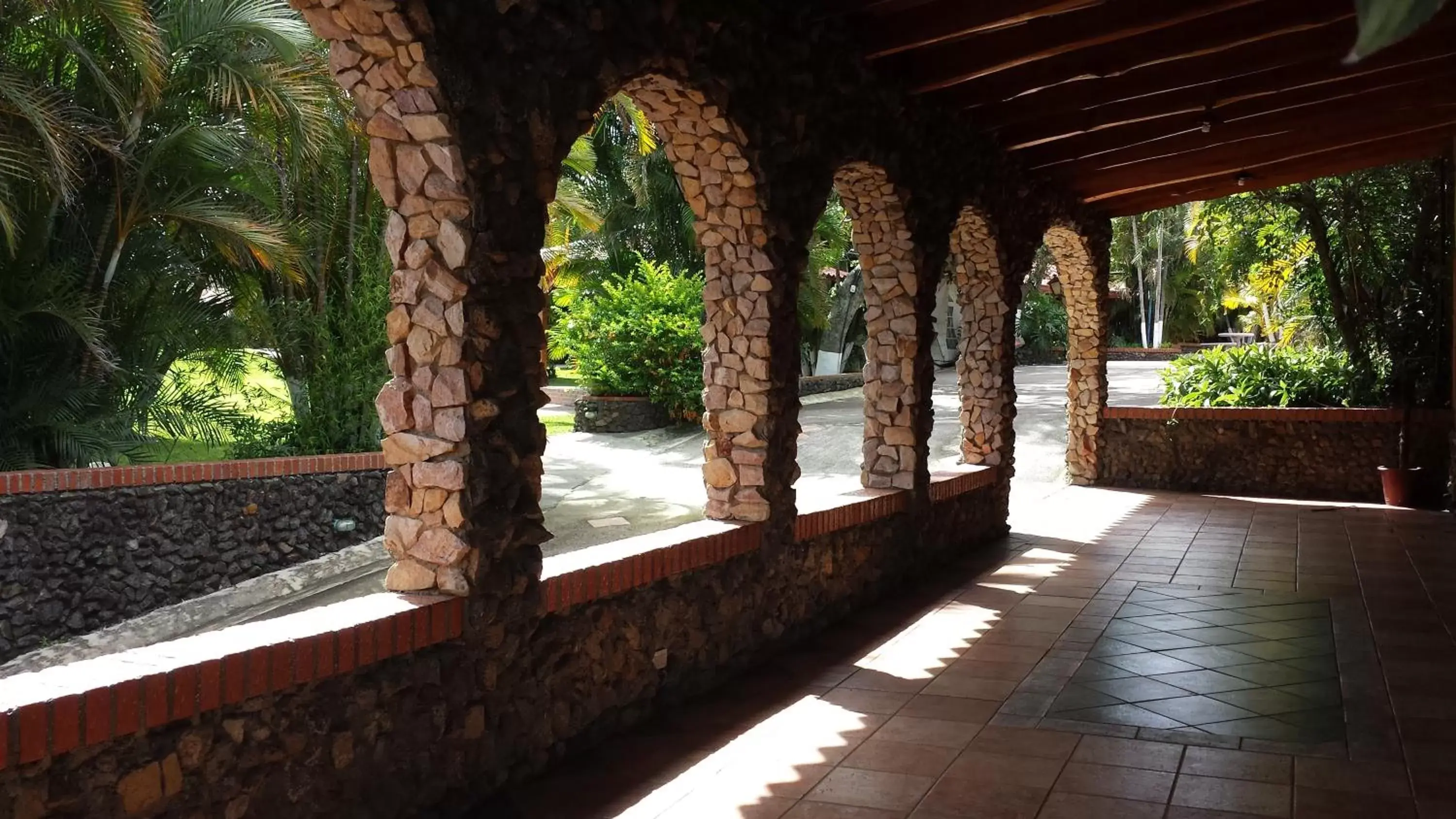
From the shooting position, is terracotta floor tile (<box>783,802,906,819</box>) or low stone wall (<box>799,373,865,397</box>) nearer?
terracotta floor tile (<box>783,802,906,819</box>)

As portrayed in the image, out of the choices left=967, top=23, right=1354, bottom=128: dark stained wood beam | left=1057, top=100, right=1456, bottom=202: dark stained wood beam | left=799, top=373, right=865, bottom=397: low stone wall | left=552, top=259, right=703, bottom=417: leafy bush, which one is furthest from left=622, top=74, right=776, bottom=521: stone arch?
left=799, top=373, right=865, bottom=397: low stone wall

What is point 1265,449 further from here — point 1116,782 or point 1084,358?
point 1116,782

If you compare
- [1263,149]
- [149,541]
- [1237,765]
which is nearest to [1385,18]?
[1237,765]

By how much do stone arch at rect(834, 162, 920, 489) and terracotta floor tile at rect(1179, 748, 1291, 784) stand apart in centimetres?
321

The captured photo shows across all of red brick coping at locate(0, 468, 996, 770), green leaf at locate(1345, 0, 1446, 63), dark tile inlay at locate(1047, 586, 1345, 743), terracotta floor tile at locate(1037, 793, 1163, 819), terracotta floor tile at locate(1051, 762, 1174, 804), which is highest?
green leaf at locate(1345, 0, 1446, 63)

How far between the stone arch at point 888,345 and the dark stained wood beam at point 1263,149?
300 centimetres

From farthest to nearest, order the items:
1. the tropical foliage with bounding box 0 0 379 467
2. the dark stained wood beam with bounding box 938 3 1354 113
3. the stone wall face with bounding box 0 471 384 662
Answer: the tropical foliage with bounding box 0 0 379 467 < the stone wall face with bounding box 0 471 384 662 < the dark stained wood beam with bounding box 938 3 1354 113

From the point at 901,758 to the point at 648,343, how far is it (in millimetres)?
12052

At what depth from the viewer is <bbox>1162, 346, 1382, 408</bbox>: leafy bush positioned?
463 inches

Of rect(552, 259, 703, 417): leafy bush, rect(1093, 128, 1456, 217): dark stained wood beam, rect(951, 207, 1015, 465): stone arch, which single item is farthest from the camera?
rect(552, 259, 703, 417): leafy bush

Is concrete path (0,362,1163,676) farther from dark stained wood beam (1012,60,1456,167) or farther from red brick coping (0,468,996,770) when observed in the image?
red brick coping (0,468,996,770)

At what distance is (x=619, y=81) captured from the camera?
4.16 m

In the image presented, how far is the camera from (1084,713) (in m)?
4.53

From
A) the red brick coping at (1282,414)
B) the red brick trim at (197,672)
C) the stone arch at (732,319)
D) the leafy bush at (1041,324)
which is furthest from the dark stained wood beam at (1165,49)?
the leafy bush at (1041,324)
